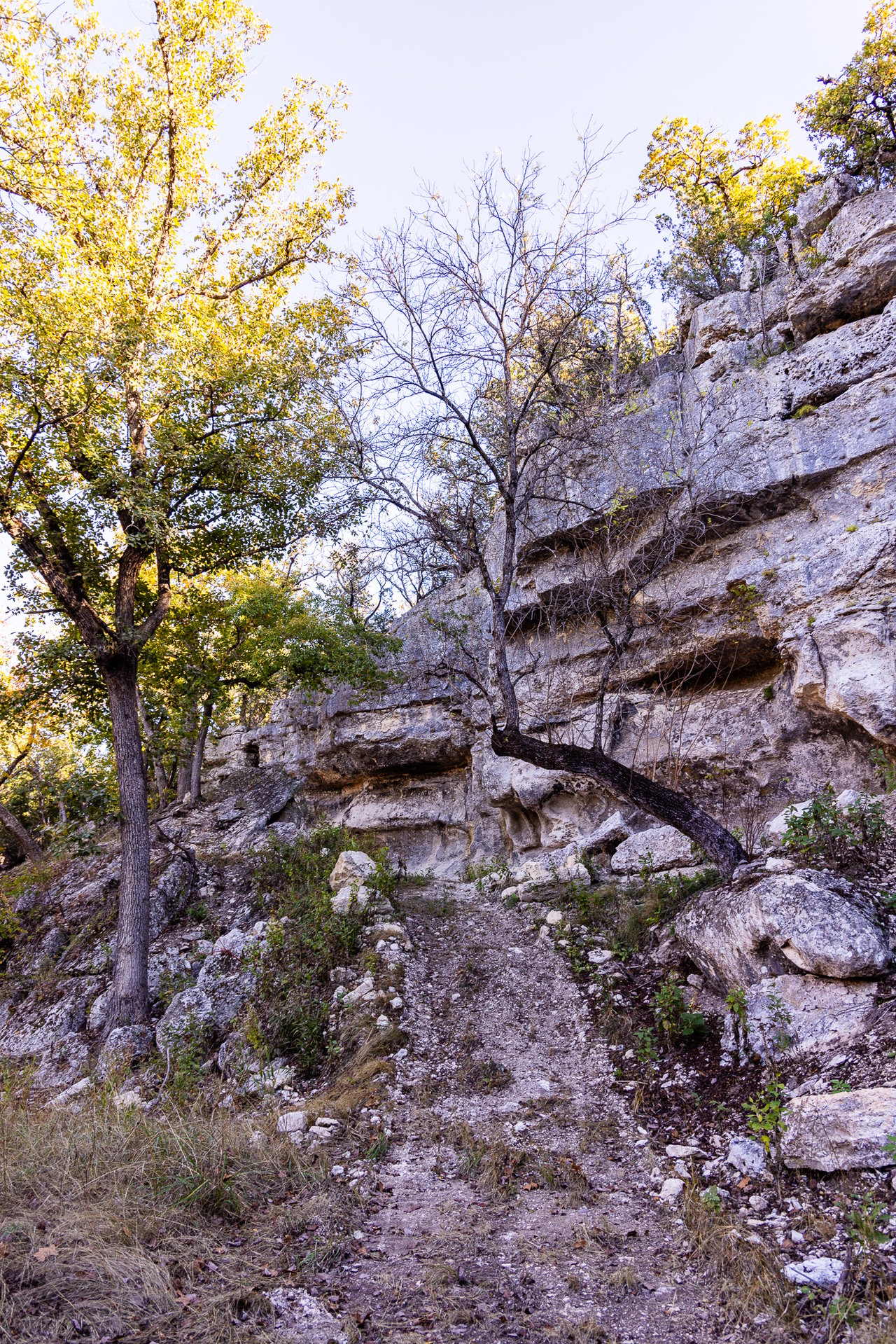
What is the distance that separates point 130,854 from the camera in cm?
895

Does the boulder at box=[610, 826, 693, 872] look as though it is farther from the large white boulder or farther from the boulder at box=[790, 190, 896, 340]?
the boulder at box=[790, 190, 896, 340]

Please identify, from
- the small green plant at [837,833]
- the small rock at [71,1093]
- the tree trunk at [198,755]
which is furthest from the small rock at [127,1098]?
the tree trunk at [198,755]

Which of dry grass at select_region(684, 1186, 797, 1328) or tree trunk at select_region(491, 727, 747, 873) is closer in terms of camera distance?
dry grass at select_region(684, 1186, 797, 1328)

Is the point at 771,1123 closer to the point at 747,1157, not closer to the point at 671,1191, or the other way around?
the point at 747,1157

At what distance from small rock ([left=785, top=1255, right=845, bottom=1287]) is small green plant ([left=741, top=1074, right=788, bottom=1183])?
0.62 metres

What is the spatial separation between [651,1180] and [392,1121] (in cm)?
194

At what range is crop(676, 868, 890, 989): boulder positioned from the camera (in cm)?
457

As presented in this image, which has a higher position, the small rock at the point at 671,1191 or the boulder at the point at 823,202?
the boulder at the point at 823,202

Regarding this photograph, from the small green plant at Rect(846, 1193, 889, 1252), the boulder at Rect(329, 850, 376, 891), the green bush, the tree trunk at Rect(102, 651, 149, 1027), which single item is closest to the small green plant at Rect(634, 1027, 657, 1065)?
the small green plant at Rect(846, 1193, 889, 1252)

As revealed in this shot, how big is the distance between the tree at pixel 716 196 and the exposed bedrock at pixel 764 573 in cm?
231

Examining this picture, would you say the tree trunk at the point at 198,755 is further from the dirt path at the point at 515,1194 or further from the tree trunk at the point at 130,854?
the dirt path at the point at 515,1194

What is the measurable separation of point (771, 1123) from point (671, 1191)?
2.32ft

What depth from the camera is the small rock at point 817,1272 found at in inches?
116

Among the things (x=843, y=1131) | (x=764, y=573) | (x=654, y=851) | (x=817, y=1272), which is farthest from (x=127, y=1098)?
(x=764, y=573)
